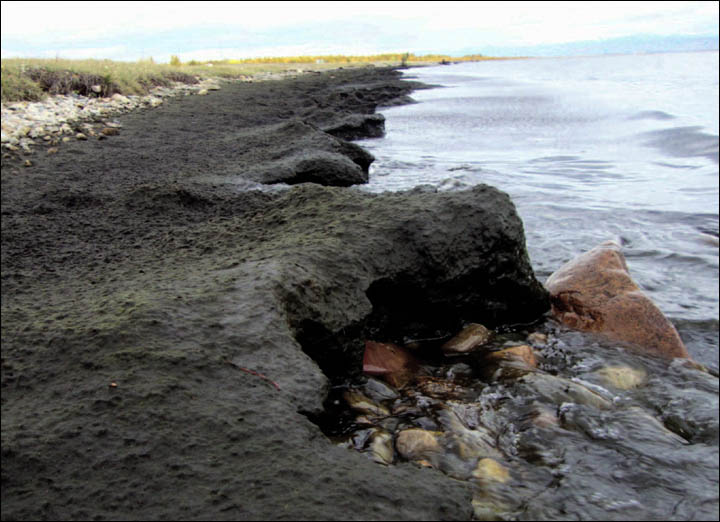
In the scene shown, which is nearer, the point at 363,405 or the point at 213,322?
the point at 213,322

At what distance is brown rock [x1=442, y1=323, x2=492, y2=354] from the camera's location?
10.9ft

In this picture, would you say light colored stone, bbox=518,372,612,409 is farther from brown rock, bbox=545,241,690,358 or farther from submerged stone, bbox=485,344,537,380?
brown rock, bbox=545,241,690,358

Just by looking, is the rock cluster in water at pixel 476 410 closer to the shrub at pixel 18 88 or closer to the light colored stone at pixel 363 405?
the light colored stone at pixel 363 405

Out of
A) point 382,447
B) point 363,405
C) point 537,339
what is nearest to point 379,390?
point 363,405

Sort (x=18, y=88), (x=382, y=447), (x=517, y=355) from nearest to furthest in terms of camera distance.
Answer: (x=382, y=447), (x=517, y=355), (x=18, y=88)

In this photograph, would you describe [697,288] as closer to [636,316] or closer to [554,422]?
[636,316]

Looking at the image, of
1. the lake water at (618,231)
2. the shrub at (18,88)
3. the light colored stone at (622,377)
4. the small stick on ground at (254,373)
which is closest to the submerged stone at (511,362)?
the lake water at (618,231)

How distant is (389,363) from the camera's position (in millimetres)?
3025

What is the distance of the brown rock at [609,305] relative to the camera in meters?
3.46

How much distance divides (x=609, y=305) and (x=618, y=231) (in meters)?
2.74

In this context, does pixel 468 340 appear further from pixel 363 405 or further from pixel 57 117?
pixel 57 117

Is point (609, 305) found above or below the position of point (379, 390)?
above

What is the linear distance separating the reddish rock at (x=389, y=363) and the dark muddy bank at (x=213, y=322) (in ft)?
0.53

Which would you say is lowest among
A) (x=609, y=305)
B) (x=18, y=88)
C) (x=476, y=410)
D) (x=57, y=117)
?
(x=476, y=410)
